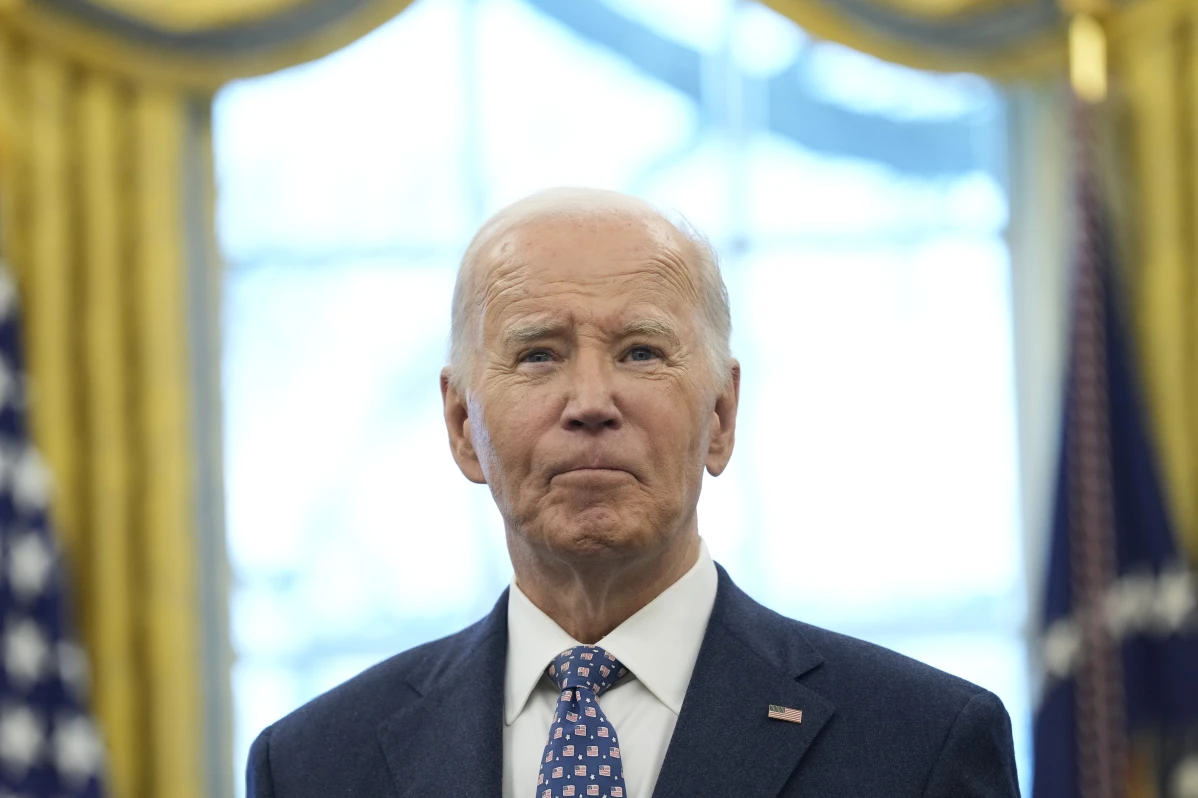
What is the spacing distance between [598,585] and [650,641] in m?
0.11

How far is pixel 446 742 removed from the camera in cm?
213

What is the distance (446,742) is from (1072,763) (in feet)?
9.57

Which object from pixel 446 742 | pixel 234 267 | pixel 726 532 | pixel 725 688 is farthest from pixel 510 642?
pixel 234 267

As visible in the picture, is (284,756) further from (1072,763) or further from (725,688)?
(1072,763)

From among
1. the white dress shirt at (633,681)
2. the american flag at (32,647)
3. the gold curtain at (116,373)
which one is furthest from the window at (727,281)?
the white dress shirt at (633,681)

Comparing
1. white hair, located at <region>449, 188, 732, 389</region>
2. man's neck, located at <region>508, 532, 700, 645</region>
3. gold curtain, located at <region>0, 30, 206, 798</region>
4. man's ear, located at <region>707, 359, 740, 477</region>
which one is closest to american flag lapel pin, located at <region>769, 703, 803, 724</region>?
man's neck, located at <region>508, 532, 700, 645</region>

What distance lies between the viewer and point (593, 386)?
203cm

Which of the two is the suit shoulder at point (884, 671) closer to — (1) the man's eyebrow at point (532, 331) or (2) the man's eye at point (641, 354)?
(2) the man's eye at point (641, 354)

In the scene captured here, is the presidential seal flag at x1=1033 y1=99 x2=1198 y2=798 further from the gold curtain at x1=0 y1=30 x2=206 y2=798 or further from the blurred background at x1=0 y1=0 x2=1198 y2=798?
the gold curtain at x1=0 y1=30 x2=206 y2=798

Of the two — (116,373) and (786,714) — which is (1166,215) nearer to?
(786,714)

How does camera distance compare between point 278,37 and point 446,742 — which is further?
point 278,37

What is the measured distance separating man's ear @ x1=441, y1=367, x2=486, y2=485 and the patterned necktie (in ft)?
1.12

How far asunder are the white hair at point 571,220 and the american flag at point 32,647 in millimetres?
2593

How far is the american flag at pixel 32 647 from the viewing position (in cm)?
434
